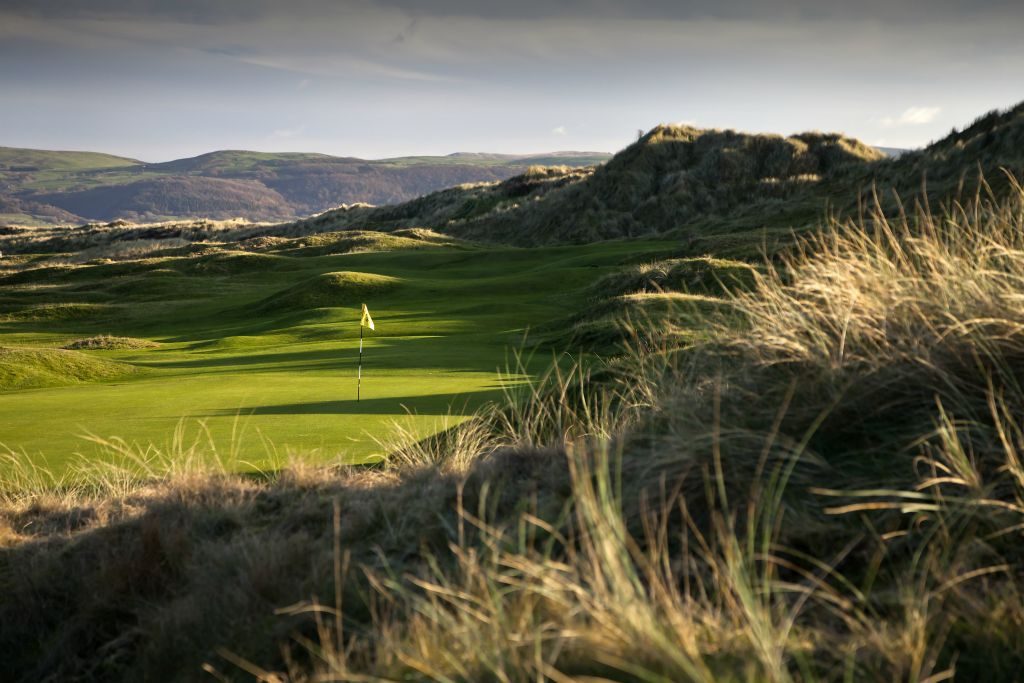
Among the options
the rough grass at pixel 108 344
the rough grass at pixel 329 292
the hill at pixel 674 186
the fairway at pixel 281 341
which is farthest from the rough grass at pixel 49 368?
the hill at pixel 674 186

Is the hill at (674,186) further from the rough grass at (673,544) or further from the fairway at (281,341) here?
the rough grass at (673,544)

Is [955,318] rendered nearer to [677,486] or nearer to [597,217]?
[677,486]

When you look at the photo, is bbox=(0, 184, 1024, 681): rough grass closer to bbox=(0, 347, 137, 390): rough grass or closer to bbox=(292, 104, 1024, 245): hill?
bbox=(0, 347, 137, 390): rough grass

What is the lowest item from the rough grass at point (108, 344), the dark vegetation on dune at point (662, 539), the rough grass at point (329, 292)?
the rough grass at point (108, 344)

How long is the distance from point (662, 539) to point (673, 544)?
0.48m

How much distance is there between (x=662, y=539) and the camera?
3.59 metres

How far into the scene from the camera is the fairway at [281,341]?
403 inches

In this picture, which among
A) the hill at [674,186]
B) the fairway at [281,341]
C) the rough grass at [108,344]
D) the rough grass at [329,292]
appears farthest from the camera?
the hill at [674,186]

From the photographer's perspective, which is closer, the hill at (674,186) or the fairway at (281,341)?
the fairway at (281,341)

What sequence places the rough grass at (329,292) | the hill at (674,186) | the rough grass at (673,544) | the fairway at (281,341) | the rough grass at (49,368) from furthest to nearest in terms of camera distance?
the hill at (674,186) < the rough grass at (329,292) < the rough grass at (49,368) < the fairway at (281,341) < the rough grass at (673,544)

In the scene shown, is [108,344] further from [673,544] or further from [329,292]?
[673,544]

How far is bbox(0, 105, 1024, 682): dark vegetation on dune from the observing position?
319cm

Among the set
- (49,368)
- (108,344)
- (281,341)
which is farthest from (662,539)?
(108,344)

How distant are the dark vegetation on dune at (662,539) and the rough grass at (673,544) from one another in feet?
0.06
